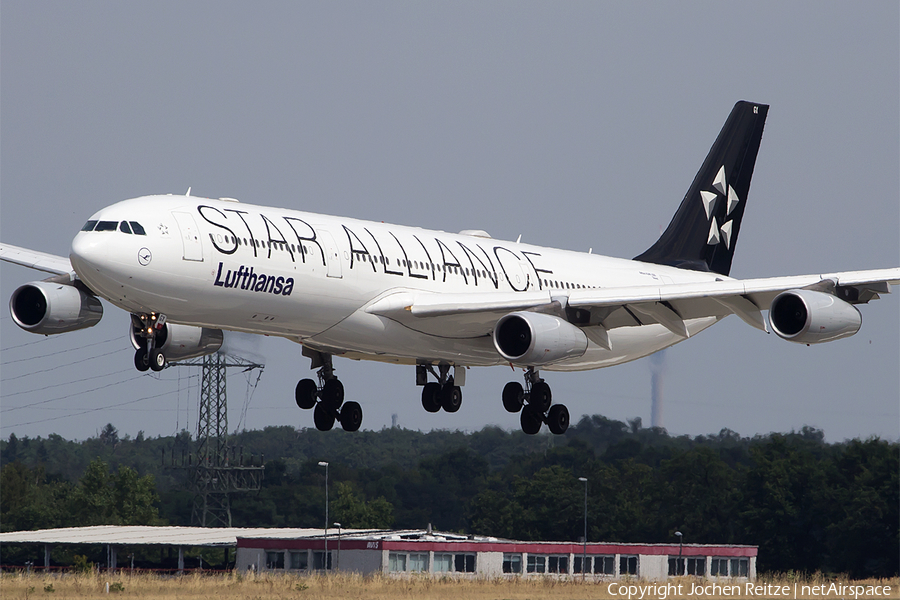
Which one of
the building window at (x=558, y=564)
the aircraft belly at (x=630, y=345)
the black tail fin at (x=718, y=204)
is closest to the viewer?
the aircraft belly at (x=630, y=345)

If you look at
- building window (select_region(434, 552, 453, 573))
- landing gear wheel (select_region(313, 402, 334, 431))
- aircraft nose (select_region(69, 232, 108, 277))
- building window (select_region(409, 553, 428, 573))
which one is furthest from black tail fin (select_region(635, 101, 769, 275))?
building window (select_region(434, 552, 453, 573))

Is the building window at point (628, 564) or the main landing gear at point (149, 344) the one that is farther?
the building window at point (628, 564)

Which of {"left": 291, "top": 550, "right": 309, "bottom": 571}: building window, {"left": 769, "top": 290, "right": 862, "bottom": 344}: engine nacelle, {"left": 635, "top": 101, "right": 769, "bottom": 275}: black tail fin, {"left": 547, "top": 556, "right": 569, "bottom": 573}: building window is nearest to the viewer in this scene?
{"left": 769, "top": 290, "right": 862, "bottom": 344}: engine nacelle

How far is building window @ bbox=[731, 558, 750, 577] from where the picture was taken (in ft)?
271

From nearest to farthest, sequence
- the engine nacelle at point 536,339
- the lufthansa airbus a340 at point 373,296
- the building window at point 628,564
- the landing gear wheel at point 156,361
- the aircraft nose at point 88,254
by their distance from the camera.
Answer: the aircraft nose at point 88,254, the lufthansa airbus a340 at point 373,296, the landing gear wheel at point 156,361, the engine nacelle at point 536,339, the building window at point 628,564

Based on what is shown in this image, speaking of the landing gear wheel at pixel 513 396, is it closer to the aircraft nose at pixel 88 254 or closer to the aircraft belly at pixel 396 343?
the aircraft belly at pixel 396 343

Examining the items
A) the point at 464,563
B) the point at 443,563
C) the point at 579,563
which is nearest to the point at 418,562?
the point at 443,563

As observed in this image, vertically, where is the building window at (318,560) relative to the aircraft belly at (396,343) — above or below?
below

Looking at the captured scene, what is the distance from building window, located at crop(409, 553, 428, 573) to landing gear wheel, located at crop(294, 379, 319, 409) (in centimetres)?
3436

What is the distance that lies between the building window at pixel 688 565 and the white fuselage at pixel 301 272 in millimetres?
43634

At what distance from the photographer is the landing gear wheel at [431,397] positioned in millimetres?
41562

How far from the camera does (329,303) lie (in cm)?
3378
